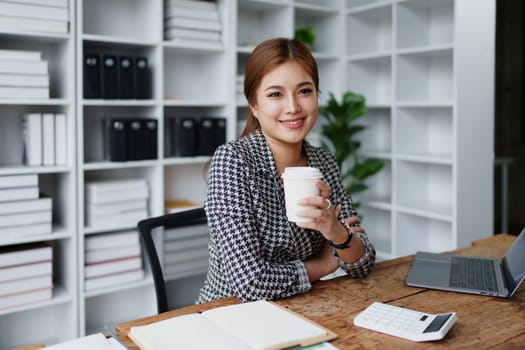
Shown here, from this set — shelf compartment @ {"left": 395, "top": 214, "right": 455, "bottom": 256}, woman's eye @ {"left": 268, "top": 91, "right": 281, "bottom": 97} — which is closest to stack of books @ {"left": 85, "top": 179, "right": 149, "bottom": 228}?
woman's eye @ {"left": 268, "top": 91, "right": 281, "bottom": 97}

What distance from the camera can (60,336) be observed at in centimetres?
302

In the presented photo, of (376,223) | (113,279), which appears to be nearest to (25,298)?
(113,279)

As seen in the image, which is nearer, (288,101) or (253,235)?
(253,235)

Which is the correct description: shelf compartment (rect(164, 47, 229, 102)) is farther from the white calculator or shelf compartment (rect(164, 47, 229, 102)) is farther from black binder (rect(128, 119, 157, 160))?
the white calculator

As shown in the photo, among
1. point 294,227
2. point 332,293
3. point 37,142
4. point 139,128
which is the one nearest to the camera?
point 332,293

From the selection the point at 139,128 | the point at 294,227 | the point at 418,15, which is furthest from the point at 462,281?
the point at 418,15

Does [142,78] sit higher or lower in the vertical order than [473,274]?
higher

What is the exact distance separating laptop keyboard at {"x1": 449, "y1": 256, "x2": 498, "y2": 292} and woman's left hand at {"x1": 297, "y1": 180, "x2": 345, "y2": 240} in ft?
1.34

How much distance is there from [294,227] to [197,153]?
1.70 metres

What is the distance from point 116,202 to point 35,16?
1.00 meters

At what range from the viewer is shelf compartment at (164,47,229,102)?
3285 millimetres

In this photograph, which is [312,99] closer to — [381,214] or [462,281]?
[462,281]

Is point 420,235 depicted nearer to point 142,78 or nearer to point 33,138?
point 142,78

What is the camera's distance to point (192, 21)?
3.11 metres
